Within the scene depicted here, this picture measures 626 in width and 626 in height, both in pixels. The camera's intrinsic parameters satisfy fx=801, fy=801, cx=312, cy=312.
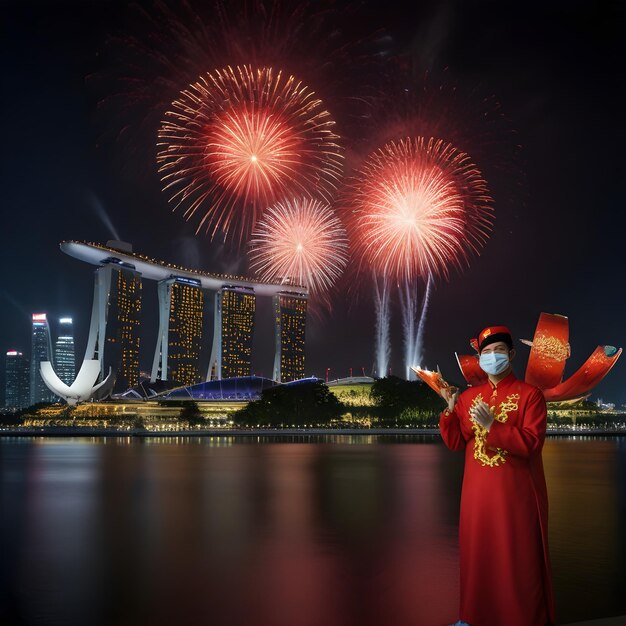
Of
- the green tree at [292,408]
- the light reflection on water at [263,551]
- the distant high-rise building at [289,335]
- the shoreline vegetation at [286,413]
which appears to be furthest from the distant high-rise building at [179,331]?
the light reflection on water at [263,551]

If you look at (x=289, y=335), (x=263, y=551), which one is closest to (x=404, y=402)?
(x=289, y=335)

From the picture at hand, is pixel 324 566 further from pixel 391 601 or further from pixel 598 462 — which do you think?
pixel 598 462

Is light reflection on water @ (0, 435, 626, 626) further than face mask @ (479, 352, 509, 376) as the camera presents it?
Yes

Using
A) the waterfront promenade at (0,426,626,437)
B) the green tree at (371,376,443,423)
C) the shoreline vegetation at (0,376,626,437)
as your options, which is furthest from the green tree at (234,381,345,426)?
the green tree at (371,376,443,423)

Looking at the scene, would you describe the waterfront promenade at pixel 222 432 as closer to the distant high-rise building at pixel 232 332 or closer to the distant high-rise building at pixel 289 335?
the distant high-rise building at pixel 232 332

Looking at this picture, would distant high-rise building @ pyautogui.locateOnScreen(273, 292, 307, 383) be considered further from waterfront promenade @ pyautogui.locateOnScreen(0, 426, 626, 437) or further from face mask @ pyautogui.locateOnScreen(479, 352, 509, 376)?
face mask @ pyautogui.locateOnScreen(479, 352, 509, 376)

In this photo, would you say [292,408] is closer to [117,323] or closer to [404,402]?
[404,402]
